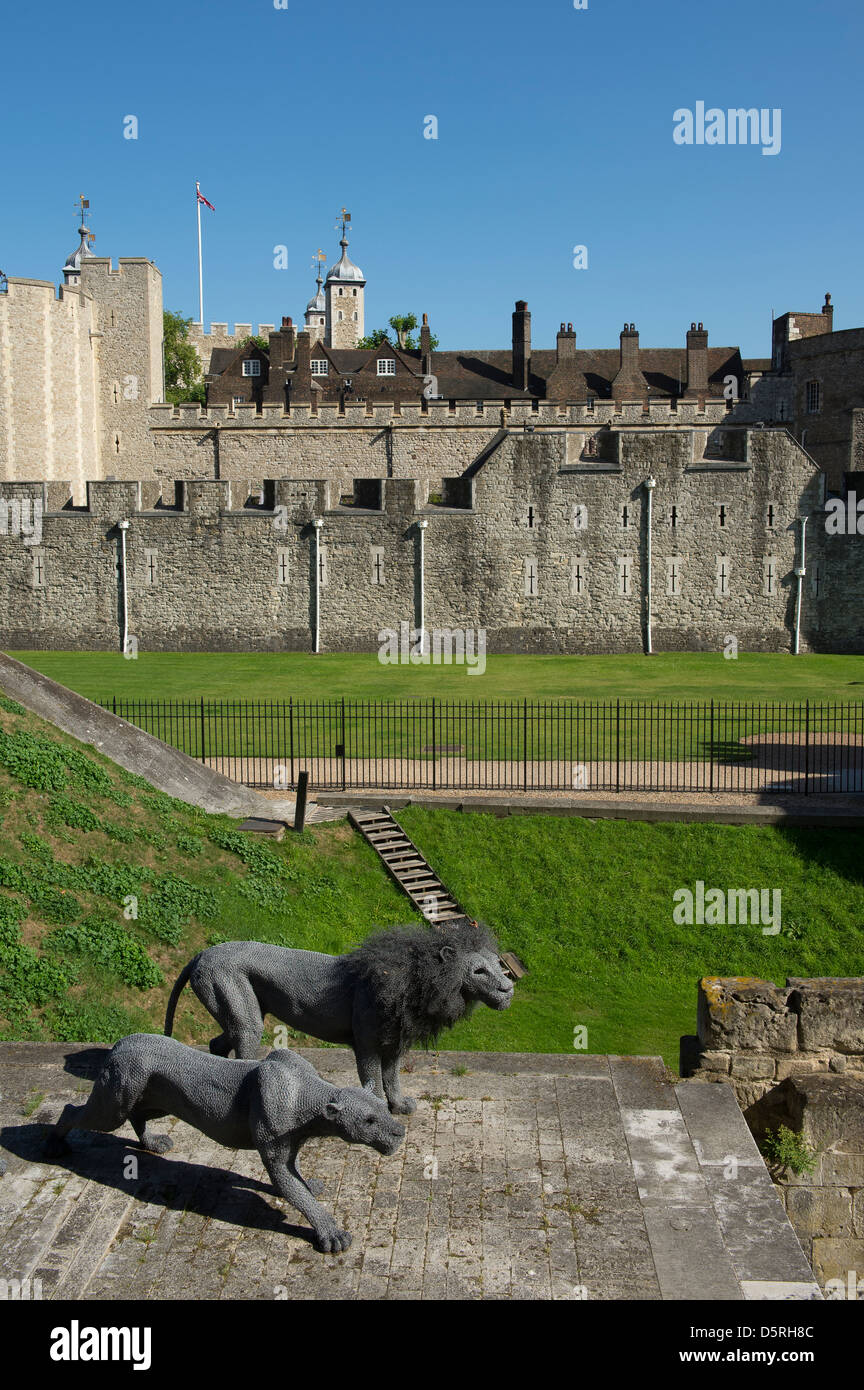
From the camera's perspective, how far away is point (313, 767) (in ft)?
66.4

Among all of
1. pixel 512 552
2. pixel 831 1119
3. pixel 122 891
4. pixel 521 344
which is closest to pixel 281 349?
pixel 521 344

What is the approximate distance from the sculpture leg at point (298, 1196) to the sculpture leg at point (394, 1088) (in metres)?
1.32

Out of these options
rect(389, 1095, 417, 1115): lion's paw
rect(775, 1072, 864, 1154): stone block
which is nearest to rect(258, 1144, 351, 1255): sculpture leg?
rect(389, 1095, 417, 1115): lion's paw

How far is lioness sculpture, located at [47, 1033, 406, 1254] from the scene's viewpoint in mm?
6547

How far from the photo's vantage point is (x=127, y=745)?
688 inches

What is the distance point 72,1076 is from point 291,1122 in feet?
8.95

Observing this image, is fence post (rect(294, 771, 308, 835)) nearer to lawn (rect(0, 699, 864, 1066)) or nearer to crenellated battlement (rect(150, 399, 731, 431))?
lawn (rect(0, 699, 864, 1066))

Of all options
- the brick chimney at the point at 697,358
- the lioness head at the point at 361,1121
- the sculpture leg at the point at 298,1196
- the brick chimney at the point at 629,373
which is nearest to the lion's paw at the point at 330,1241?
the sculpture leg at the point at 298,1196

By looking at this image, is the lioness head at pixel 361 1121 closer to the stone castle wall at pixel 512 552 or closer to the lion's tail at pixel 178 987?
the lion's tail at pixel 178 987

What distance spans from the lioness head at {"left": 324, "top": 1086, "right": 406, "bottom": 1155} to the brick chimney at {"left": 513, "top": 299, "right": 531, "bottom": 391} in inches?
2029

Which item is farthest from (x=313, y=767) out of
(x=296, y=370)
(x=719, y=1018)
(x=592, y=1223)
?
(x=296, y=370)

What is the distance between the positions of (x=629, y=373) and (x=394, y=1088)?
164 feet

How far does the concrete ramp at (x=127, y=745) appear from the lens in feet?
56.4
